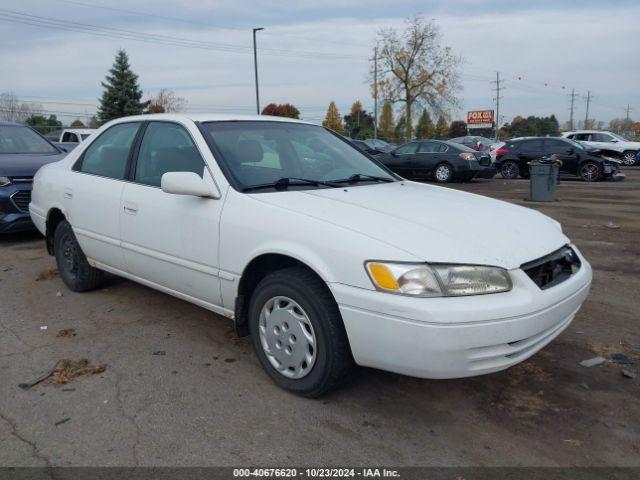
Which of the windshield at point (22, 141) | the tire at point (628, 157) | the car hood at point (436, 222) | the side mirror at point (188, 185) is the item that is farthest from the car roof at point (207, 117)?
the tire at point (628, 157)

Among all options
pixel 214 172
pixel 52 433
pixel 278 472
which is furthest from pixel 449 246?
pixel 52 433

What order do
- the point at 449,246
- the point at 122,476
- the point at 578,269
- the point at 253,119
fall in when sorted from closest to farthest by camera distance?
1. the point at 122,476
2. the point at 449,246
3. the point at 578,269
4. the point at 253,119

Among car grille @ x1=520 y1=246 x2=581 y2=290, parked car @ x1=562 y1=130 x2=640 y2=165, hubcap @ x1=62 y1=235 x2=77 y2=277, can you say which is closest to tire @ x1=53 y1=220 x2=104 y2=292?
hubcap @ x1=62 y1=235 x2=77 y2=277

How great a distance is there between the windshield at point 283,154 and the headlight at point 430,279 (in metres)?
1.16

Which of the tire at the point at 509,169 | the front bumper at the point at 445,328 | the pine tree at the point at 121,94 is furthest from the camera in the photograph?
the pine tree at the point at 121,94

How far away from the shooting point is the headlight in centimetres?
266

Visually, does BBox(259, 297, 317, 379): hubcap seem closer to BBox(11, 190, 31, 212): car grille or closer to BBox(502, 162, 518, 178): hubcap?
BBox(11, 190, 31, 212): car grille

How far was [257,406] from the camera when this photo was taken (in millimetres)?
3131

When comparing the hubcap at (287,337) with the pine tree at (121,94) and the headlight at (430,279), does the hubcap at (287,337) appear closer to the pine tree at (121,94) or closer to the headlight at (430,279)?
the headlight at (430,279)

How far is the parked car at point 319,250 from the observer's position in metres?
2.68

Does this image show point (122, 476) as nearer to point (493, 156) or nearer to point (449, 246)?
point (449, 246)

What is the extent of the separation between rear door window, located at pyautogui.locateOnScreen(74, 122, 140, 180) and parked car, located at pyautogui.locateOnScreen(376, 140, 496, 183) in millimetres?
13755

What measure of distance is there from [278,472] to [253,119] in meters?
2.65

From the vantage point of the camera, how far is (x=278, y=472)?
2535 mm
